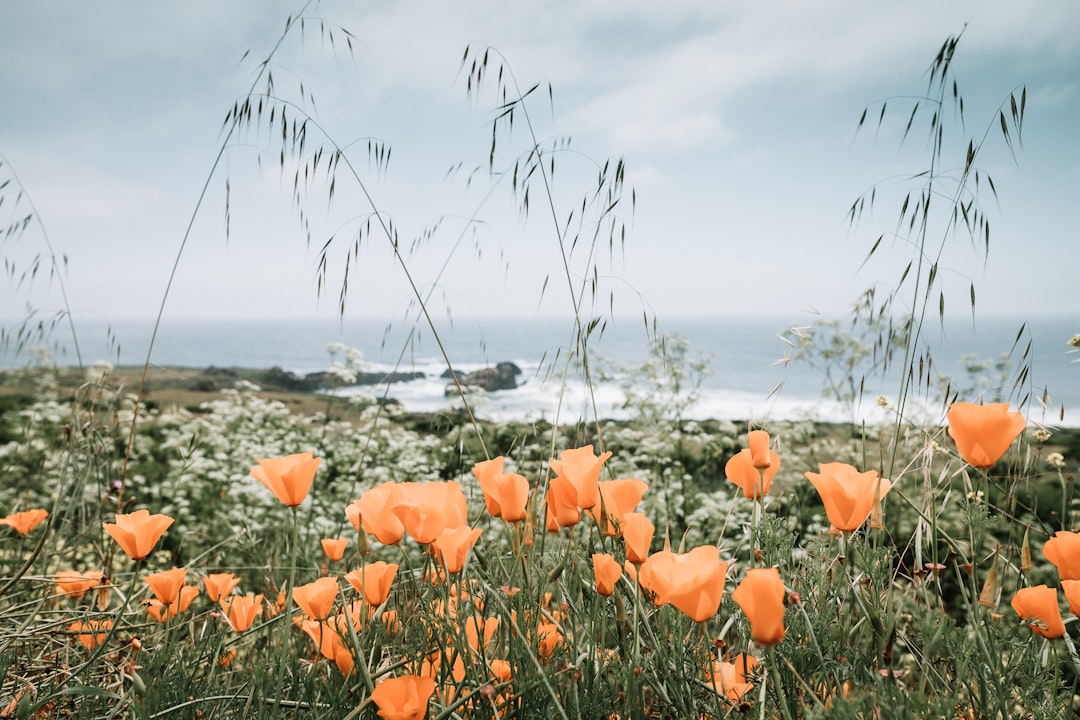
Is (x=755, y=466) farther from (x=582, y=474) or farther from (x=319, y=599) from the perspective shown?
(x=319, y=599)

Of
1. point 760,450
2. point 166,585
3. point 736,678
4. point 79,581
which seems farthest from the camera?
point 79,581

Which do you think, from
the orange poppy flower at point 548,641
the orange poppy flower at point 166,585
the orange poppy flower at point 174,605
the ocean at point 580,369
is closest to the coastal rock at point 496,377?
the ocean at point 580,369

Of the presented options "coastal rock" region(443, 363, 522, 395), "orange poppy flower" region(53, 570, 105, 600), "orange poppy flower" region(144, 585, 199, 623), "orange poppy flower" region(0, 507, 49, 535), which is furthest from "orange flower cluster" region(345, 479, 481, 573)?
"coastal rock" region(443, 363, 522, 395)

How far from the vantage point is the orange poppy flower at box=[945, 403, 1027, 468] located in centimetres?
77

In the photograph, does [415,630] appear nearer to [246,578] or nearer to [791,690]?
[791,690]

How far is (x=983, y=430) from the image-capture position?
78 cm

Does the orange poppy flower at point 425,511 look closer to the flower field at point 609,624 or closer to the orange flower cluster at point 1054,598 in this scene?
the flower field at point 609,624

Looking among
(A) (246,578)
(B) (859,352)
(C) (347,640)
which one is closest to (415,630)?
(C) (347,640)

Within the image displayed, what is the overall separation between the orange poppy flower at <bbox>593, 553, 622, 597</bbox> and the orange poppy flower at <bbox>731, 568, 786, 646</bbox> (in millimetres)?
206

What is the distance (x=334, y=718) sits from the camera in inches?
32.4

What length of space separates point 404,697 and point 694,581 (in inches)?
14.1

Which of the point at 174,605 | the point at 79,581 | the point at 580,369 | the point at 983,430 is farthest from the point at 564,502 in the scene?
Answer: the point at 580,369

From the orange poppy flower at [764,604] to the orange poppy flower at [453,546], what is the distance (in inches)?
13.6

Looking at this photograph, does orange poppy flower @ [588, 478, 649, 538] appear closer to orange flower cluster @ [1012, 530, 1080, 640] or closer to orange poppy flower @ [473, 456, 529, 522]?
orange poppy flower @ [473, 456, 529, 522]
